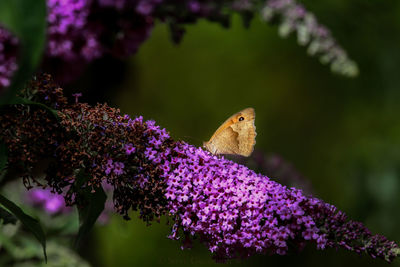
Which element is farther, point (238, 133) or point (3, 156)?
point (238, 133)

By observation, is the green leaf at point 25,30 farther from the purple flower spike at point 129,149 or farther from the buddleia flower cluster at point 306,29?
the buddleia flower cluster at point 306,29

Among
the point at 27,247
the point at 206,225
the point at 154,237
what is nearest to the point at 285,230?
the point at 206,225

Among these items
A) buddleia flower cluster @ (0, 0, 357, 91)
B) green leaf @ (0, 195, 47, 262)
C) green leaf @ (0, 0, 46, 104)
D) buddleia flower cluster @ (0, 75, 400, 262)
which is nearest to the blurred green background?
buddleia flower cluster @ (0, 0, 357, 91)

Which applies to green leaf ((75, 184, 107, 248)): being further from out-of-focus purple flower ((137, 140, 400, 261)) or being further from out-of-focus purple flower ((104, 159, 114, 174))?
out-of-focus purple flower ((137, 140, 400, 261))

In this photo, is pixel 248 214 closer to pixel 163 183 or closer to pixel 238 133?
pixel 163 183

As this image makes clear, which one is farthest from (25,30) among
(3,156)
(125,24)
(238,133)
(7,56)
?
(238,133)

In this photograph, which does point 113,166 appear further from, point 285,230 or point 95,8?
point 95,8

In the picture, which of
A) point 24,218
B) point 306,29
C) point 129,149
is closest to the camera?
point 24,218

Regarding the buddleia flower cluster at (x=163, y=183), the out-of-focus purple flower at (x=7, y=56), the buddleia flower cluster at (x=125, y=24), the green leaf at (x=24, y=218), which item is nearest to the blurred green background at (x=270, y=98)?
the buddleia flower cluster at (x=125, y=24)
